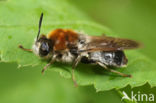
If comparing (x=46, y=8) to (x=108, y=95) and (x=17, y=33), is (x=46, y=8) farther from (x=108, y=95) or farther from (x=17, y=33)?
(x=108, y=95)

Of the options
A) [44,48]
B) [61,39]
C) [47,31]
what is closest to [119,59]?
[61,39]

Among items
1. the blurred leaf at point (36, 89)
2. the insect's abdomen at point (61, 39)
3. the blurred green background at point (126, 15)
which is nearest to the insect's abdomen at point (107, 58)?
the insect's abdomen at point (61, 39)

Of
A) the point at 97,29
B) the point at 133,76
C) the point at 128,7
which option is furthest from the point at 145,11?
the point at 133,76

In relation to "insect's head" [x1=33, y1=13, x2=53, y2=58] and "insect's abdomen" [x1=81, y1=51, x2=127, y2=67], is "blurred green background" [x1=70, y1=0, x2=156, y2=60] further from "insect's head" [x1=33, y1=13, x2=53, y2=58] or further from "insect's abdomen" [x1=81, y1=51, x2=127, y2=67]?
"insect's head" [x1=33, y1=13, x2=53, y2=58]

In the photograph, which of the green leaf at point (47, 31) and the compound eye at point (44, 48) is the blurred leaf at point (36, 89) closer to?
the green leaf at point (47, 31)

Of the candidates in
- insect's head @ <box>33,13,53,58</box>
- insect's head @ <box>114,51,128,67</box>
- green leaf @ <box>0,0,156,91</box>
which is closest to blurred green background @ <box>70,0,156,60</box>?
green leaf @ <box>0,0,156,91</box>

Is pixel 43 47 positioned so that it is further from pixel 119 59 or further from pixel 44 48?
pixel 119 59
